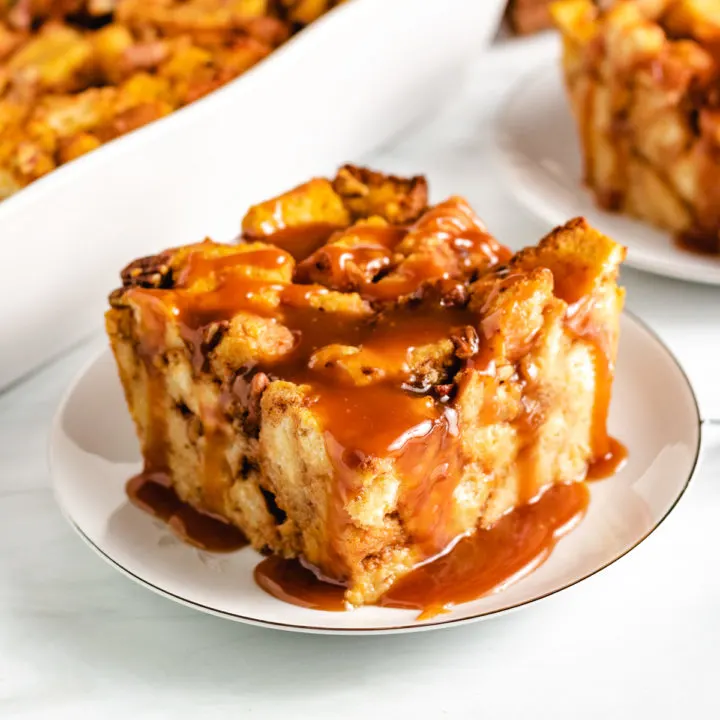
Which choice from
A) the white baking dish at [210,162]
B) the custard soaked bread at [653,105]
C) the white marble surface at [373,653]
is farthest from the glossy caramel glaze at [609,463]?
the white baking dish at [210,162]

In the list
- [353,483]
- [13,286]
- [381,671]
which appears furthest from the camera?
[13,286]

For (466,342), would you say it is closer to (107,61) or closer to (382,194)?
(382,194)

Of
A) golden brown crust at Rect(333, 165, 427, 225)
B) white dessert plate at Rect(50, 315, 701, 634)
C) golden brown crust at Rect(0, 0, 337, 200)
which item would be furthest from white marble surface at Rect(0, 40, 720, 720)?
golden brown crust at Rect(0, 0, 337, 200)

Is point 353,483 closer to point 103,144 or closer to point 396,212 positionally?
point 396,212

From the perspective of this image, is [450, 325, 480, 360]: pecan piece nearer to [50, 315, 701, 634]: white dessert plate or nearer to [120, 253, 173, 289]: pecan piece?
[50, 315, 701, 634]: white dessert plate

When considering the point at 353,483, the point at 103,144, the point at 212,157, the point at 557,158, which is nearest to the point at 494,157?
the point at 557,158

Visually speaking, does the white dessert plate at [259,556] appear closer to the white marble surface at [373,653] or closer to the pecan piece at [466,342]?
the white marble surface at [373,653]

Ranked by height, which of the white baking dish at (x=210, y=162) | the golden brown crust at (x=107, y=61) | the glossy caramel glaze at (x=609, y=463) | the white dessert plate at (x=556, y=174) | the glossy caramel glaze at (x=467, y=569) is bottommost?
the white dessert plate at (x=556, y=174)

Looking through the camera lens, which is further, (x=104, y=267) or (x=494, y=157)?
(x=494, y=157)

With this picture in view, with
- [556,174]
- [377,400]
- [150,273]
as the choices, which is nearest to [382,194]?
[150,273]
